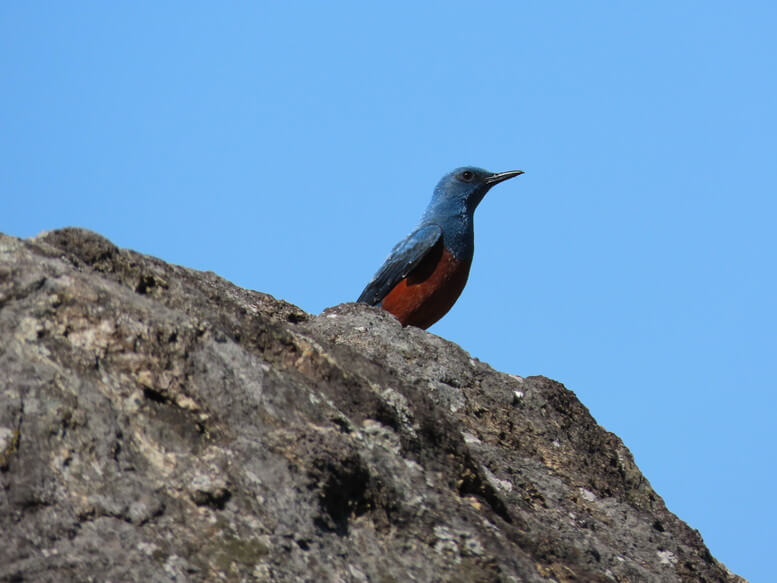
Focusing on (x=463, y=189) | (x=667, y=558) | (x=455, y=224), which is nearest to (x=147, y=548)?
(x=667, y=558)

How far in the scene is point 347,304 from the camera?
18.0 feet

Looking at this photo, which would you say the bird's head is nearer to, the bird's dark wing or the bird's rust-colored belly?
the bird's dark wing

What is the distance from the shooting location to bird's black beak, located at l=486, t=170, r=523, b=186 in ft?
36.0

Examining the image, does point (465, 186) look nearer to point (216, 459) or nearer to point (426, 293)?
point (426, 293)

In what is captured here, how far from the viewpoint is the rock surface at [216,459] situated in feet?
8.85

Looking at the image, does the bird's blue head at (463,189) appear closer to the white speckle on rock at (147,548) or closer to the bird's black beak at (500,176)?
the bird's black beak at (500,176)

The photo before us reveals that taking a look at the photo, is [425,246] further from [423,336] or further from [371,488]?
[371,488]

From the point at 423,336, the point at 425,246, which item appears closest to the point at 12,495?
the point at 423,336

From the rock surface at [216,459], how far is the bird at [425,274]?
5.21m

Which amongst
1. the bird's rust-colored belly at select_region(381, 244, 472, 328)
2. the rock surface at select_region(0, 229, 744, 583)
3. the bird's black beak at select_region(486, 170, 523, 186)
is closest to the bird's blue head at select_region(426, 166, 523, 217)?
the bird's black beak at select_region(486, 170, 523, 186)

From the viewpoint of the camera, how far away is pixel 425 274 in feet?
31.0

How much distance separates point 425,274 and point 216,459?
6555 mm

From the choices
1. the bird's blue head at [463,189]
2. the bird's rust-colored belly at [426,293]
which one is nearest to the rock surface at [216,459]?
the bird's rust-colored belly at [426,293]

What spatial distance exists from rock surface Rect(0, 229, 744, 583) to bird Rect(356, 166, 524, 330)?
5212 millimetres
